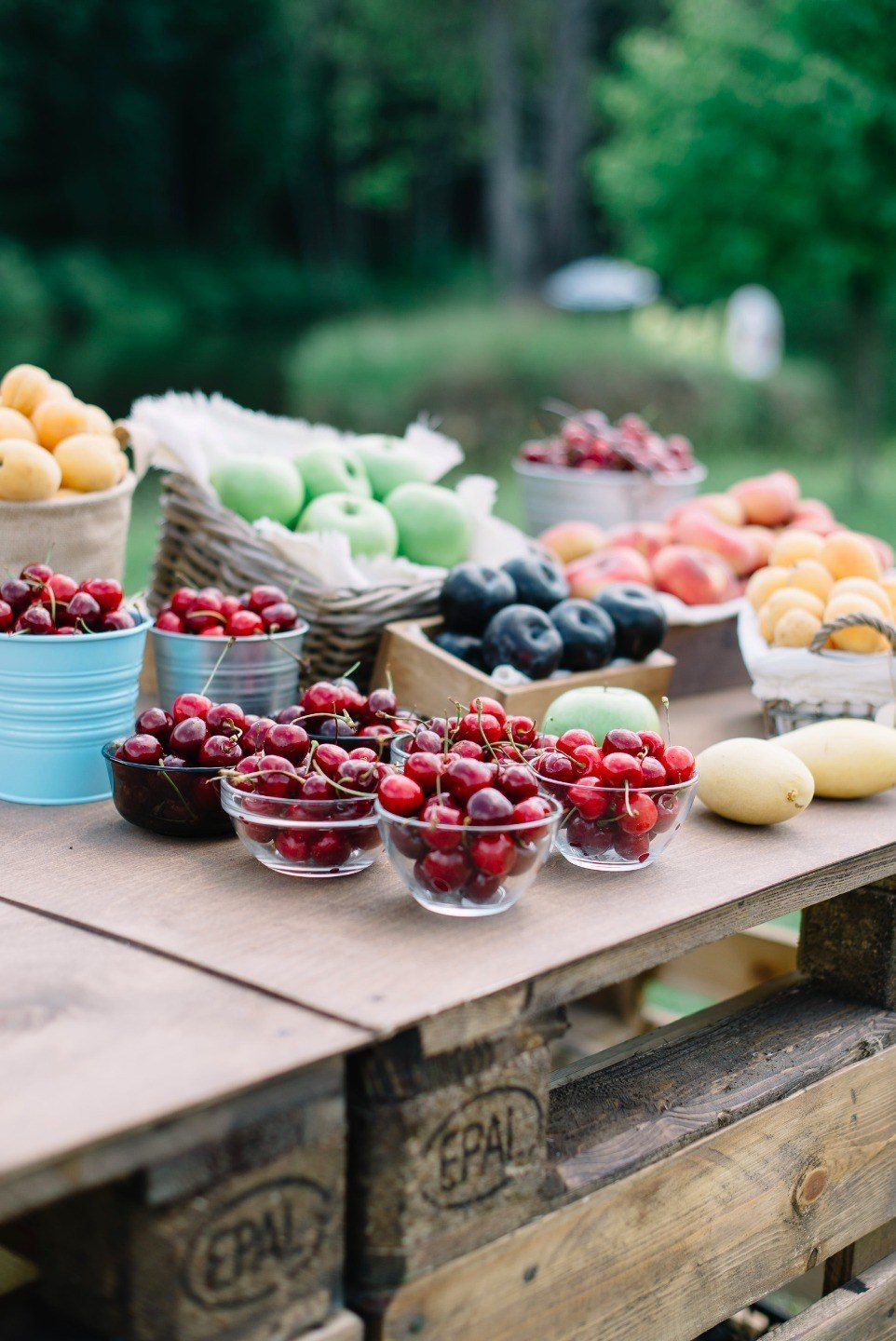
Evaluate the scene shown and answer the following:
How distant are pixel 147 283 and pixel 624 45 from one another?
7.32m

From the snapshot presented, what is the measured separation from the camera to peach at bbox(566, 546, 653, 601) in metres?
2.31

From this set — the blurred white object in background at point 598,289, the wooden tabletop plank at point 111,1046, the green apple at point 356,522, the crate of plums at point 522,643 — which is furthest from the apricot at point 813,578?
the blurred white object in background at point 598,289

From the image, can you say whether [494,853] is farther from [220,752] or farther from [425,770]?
[220,752]

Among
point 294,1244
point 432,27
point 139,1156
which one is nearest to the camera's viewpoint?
point 139,1156

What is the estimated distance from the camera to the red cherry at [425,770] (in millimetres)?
1259

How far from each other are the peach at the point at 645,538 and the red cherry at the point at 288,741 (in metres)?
1.25

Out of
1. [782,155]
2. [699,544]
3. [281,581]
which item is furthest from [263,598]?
[782,155]

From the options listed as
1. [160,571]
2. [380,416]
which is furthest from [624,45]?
[160,571]

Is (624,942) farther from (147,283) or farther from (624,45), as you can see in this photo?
(147,283)

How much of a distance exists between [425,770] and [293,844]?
19 centimetres

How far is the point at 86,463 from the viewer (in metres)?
1.93

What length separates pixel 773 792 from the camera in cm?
158

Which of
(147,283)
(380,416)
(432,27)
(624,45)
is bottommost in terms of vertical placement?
(380,416)

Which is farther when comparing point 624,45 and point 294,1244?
point 624,45
